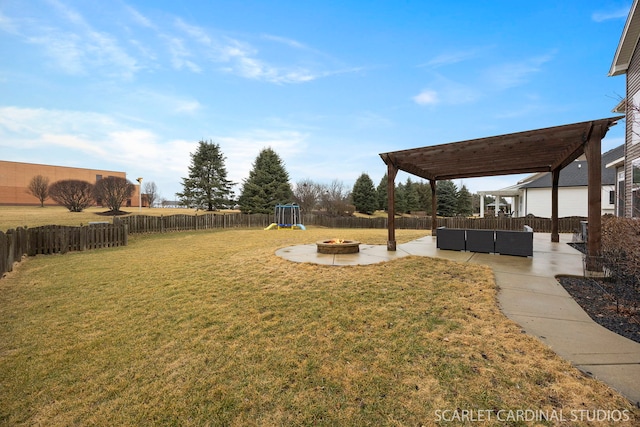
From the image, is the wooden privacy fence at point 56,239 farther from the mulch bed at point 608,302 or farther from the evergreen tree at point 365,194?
the evergreen tree at point 365,194

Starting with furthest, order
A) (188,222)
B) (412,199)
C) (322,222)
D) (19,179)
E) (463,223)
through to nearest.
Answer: (412,199), (19,179), (322,222), (463,223), (188,222)

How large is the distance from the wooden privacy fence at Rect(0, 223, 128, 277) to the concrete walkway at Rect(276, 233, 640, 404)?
25.4 feet

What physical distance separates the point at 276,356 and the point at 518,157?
33.2 feet

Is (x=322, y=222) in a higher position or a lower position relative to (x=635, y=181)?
lower

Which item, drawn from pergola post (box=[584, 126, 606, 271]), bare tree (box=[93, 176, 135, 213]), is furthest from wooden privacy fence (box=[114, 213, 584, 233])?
bare tree (box=[93, 176, 135, 213])

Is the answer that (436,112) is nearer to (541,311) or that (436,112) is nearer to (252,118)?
(252,118)

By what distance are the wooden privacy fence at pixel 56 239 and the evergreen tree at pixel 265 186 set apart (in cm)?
1727

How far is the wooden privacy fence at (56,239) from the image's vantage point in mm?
7576

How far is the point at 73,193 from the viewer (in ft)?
91.4

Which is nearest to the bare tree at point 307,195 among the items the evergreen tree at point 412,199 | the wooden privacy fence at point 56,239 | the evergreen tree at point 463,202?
the evergreen tree at point 412,199

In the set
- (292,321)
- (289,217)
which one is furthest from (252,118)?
(292,321)

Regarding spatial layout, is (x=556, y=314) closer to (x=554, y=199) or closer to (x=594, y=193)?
(x=594, y=193)

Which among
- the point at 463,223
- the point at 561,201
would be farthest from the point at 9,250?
the point at 561,201

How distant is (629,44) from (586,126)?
818 cm
